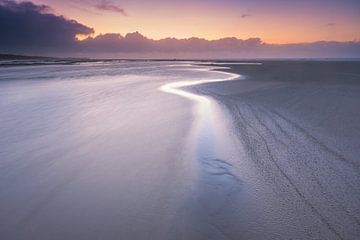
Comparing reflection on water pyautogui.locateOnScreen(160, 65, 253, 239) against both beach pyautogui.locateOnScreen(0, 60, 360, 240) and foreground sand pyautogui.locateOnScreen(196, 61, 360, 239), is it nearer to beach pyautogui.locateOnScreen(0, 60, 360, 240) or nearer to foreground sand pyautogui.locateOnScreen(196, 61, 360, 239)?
beach pyautogui.locateOnScreen(0, 60, 360, 240)

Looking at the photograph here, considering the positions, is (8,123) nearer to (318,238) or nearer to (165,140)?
(165,140)

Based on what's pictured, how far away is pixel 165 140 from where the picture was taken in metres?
7.77

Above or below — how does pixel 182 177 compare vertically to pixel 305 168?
below

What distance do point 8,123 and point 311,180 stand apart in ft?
Result: 30.7

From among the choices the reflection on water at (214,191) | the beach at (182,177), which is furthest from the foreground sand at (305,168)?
the reflection on water at (214,191)

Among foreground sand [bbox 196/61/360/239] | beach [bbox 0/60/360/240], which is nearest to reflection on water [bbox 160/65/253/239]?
beach [bbox 0/60/360/240]

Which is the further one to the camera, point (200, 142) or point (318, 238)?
point (200, 142)

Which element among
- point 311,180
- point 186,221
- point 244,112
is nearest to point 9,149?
point 186,221

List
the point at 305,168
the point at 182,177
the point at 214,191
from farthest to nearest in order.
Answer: the point at 305,168, the point at 182,177, the point at 214,191

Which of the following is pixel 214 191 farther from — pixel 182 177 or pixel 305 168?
pixel 305 168

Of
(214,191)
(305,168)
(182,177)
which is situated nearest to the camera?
(214,191)

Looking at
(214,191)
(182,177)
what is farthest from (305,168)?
(182,177)

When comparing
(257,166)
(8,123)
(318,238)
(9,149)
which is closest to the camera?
(318,238)

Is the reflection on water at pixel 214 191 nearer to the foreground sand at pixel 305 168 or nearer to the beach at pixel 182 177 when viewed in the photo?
the beach at pixel 182 177
